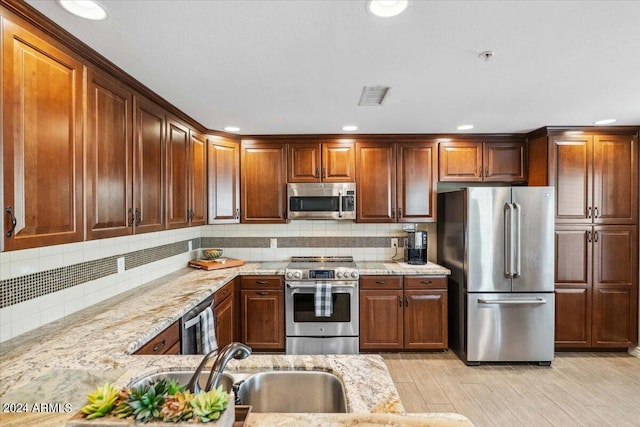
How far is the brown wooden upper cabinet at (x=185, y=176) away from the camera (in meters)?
2.60

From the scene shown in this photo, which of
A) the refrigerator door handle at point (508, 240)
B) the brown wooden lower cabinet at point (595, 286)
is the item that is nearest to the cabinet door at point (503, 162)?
the refrigerator door handle at point (508, 240)

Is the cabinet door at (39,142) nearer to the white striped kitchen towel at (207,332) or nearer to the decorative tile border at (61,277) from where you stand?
the decorative tile border at (61,277)

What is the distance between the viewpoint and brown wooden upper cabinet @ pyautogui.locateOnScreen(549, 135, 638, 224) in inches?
130

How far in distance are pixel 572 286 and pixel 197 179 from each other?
13.0ft

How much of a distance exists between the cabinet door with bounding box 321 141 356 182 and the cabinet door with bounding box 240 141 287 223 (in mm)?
461

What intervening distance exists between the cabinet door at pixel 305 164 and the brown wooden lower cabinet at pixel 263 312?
1.13 metres

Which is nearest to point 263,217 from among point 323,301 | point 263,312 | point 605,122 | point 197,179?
point 197,179

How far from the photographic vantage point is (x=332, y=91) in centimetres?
228

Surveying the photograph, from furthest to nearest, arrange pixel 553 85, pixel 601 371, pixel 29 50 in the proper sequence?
pixel 601 371 < pixel 553 85 < pixel 29 50

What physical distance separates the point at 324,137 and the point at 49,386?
303 centimetres

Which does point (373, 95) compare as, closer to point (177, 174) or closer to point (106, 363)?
point (177, 174)

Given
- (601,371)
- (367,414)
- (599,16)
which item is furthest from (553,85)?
(601,371)

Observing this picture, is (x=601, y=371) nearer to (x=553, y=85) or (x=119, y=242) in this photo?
(x=553, y=85)

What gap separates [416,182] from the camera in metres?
3.60
